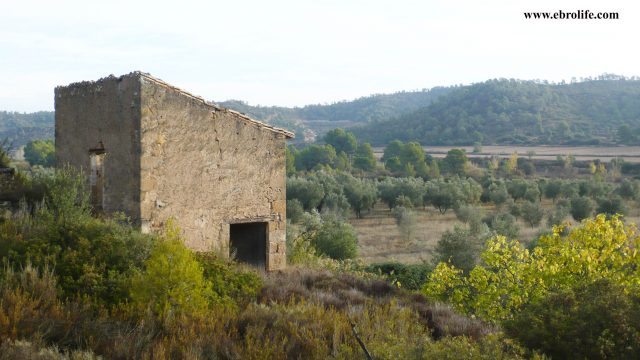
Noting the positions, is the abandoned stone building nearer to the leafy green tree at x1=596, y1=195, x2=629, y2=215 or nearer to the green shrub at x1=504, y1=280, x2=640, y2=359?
the green shrub at x1=504, y1=280, x2=640, y2=359

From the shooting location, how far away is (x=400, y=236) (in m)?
28.8

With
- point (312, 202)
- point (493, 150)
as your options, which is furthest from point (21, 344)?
point (493, 150)

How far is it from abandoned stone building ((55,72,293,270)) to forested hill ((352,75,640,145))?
7374 cm

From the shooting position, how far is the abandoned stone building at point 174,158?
370 inches

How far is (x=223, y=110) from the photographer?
34.6 ft

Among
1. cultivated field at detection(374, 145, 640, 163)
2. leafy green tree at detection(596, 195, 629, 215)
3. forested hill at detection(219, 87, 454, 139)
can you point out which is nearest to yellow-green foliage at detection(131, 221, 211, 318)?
leafy green tree at detection(596, 195, 629, 215)

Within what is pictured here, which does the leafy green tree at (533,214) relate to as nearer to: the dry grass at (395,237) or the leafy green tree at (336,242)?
the dry grass at (395,237)

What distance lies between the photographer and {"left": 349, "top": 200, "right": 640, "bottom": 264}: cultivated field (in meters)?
23.9

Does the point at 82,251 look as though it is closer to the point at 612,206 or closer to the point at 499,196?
the point at 612,206

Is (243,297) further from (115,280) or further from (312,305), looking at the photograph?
(115,280)

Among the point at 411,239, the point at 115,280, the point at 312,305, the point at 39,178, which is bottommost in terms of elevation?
the point at 411,239

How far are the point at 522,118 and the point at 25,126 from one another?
74.5 metres

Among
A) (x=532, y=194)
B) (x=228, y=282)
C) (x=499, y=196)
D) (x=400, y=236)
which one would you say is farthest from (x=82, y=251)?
(x=532, y=194)

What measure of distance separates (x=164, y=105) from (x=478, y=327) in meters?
6.21
